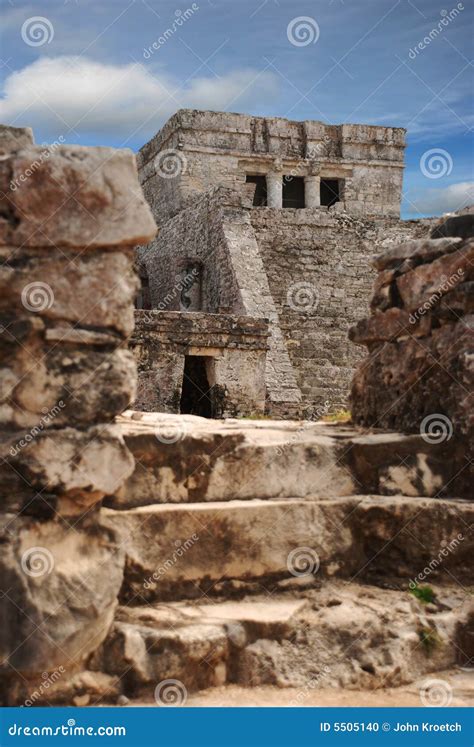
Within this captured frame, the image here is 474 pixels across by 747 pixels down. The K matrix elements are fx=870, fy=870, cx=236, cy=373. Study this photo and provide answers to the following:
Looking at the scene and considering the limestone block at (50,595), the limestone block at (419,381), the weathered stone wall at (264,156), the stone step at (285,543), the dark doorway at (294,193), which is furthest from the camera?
the dark doorway at (294,193)

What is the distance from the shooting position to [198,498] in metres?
3.58

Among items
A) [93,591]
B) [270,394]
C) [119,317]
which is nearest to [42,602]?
[93,591]

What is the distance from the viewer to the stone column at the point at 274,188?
85.4ft

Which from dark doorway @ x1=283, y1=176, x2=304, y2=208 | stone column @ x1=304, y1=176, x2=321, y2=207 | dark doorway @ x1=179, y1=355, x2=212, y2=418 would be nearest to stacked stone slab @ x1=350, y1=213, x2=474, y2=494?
dark doorway @ x1=179, y1=355, x2=212, y2=418

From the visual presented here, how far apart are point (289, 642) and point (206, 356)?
975 cm

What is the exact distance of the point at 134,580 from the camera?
3.32m

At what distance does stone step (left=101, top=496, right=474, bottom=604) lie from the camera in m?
3.36

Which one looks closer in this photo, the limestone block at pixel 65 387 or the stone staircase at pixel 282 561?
the limestone block at pixel 65 387

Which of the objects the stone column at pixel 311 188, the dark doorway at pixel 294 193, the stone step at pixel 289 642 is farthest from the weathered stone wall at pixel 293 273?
the stone step at pixel 289 642

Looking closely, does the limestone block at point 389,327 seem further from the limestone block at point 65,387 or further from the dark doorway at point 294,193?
the dark doorway at point 294,193

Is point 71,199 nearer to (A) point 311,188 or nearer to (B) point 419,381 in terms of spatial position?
(B) point 419,381

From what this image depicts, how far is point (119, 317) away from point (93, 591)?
985 mm

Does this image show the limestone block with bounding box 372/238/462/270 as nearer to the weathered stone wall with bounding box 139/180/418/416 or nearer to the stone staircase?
the stone staircase

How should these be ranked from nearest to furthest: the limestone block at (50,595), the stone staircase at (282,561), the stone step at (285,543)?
the limestone block at (50,595) < the stone staircase at (282,561) < the stone step at (285,543)
